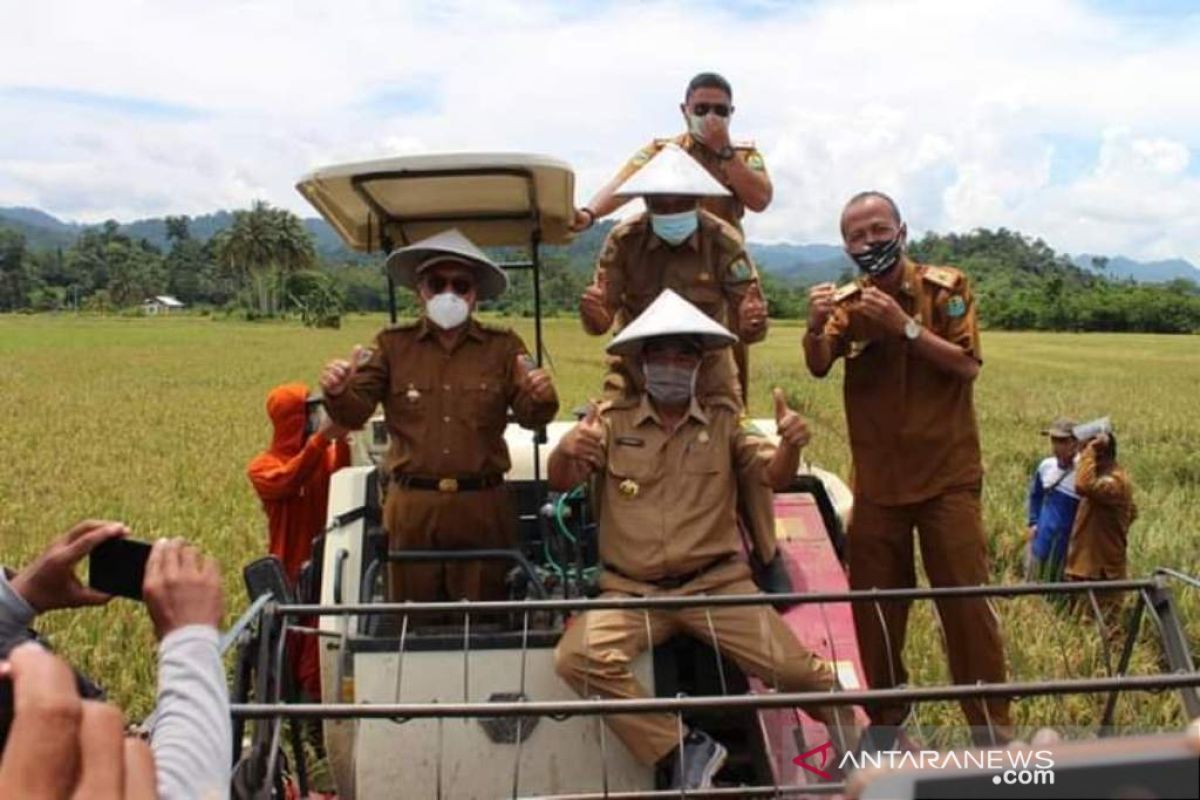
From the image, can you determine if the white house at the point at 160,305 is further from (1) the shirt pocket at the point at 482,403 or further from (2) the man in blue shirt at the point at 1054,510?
(1) the shirt pocket at the point at 482,403

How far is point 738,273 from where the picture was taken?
16.2ft

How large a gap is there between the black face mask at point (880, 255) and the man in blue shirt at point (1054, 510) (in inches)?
135

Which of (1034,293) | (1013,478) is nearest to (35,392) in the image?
(1013,478)

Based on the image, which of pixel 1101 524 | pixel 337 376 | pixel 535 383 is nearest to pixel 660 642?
pixel 535 383

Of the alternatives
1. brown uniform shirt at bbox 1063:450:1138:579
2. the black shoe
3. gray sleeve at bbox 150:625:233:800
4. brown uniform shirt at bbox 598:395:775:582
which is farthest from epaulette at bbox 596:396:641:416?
brown uniform shirt at bbox 1063:450:1138:579

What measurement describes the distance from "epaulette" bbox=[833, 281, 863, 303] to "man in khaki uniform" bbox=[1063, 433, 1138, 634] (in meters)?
2.88

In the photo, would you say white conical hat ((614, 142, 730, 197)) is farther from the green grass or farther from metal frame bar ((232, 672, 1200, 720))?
metal frame bar ((232, 672, 1200, 720))

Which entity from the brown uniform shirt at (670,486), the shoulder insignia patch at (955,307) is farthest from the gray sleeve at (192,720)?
the shoulder insignia patch at (955,307)

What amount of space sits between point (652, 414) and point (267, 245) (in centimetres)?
7817

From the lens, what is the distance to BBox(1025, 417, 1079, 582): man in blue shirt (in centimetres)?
716

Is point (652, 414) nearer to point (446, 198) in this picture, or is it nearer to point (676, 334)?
point (676, 334)

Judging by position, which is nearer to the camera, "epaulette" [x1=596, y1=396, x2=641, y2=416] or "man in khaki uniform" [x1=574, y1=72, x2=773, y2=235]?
"epaulette" [x1=596, y1=396, x2=641, y2=416]

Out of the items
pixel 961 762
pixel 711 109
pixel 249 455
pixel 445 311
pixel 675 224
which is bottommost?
pixel 249 455

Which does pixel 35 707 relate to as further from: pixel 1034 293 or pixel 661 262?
pixel 1034 293
